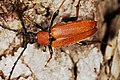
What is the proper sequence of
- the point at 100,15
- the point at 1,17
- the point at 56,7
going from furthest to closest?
the point at 100,15 < the point at 56,7 < the point at 1,17

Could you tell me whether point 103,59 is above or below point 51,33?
below

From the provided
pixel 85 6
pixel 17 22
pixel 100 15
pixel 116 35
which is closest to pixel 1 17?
pixel 17 22

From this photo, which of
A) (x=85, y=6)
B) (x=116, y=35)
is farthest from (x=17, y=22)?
(x=116, y=35)

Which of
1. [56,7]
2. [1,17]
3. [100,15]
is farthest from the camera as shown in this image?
[100,15]

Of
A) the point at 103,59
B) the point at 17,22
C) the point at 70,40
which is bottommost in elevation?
the point at 103,59

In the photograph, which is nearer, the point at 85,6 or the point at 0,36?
the point at 0,36

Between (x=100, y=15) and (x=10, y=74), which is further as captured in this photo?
(x=100, y=15)

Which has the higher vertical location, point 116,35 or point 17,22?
point 17,22

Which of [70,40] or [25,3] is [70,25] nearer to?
[70,40]

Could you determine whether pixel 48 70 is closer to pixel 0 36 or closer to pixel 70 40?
pixel 70 40
